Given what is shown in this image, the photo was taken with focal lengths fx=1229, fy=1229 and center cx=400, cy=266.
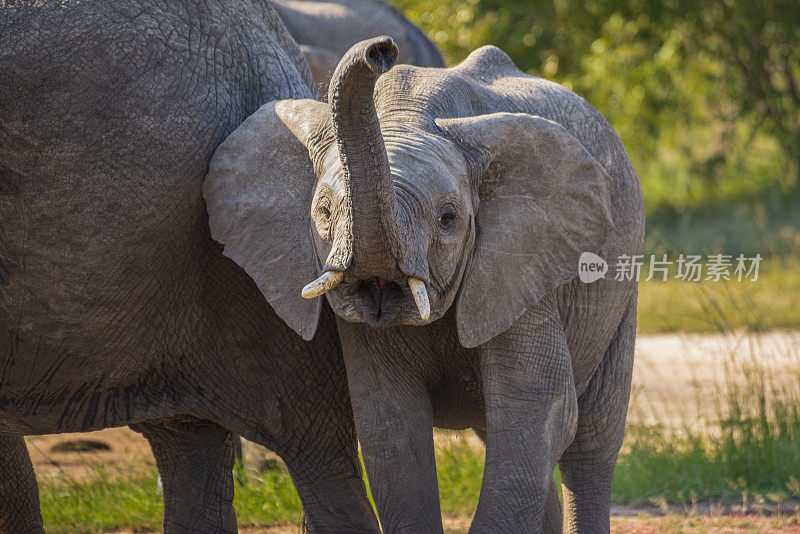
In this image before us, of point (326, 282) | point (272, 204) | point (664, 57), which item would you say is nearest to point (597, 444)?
point (272, 204)

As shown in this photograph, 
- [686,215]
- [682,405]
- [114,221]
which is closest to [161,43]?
[114,221]

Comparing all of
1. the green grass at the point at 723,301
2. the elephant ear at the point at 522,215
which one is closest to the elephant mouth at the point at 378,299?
the elephant ear at the point at 522,215

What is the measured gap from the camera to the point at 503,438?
329 centimetres

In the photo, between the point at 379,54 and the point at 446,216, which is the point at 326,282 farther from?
the point at 379,54

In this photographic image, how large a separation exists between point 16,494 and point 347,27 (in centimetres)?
290

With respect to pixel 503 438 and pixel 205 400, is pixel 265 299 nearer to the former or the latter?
pixel 205 400

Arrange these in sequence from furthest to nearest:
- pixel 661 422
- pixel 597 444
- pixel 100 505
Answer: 1. pixel 661 422
2. pixel 100 505
3. pixel 597 444

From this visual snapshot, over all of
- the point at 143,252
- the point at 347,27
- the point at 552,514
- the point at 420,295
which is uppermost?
the point at 347,27

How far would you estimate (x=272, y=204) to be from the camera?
3.42 m

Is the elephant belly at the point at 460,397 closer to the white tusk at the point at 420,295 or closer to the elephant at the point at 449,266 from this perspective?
the elephant at the point at 449,266

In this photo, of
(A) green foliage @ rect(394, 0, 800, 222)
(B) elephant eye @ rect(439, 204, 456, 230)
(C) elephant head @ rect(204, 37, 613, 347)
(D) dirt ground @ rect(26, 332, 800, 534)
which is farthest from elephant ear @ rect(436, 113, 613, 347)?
(A) green foliage @ rect(394, 0, 800, 222)

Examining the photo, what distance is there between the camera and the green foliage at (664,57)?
489 inches

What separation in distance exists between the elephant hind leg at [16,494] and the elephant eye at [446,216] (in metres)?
2.12

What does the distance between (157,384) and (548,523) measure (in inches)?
60.9
